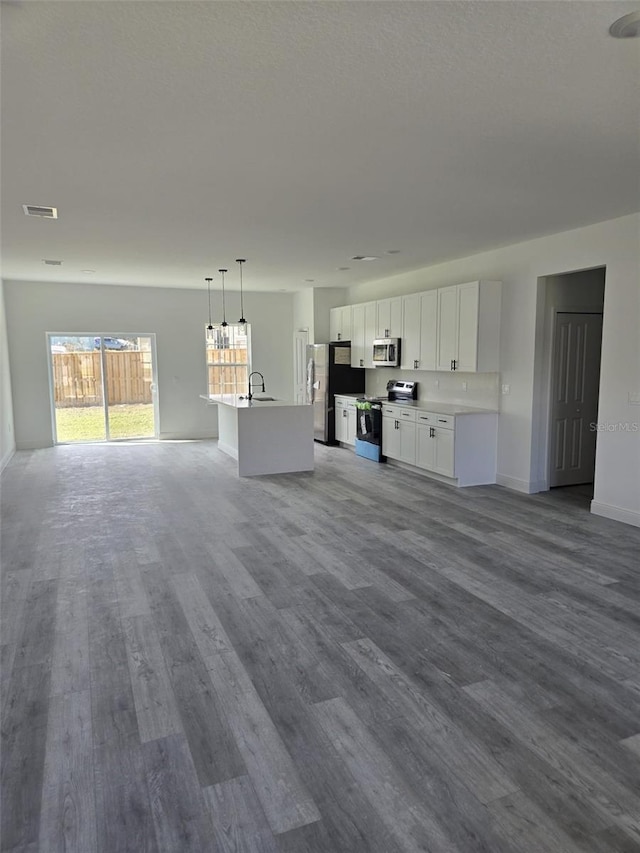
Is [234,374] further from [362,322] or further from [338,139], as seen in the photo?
[338,139]

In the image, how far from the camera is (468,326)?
643 cm

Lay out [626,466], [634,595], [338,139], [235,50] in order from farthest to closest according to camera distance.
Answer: [626,466] → [634,595] → [338,139] → [235,50]

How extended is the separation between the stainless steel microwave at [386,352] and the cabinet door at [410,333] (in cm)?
8

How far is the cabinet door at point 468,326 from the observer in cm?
632

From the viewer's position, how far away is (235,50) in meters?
2.18

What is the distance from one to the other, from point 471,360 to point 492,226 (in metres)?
1.66

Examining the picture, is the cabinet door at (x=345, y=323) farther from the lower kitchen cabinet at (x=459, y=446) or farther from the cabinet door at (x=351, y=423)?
the lower kitchen cabinet at (x=459, y=446)

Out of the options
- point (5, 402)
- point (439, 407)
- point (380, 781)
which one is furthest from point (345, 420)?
point (380, 781)

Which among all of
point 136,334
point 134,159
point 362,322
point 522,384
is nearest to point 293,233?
point 134,159

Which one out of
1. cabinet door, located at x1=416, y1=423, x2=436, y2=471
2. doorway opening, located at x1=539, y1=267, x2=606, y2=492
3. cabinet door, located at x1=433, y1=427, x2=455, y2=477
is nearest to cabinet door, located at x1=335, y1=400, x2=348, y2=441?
cabinet door, located at x1=416, y1=423, x2=436, y2=471

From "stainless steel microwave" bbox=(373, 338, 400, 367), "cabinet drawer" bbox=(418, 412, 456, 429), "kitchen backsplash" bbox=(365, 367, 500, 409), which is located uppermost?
"stainless steel microwave" bbox=(373, 338, 400, 367)

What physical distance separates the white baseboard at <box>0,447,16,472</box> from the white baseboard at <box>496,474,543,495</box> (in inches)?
250

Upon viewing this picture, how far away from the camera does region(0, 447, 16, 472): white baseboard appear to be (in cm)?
746

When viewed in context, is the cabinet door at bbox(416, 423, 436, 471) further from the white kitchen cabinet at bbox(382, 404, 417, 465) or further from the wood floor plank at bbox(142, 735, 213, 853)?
the wood floor plank at bbox(142, 735, 213, 853)
